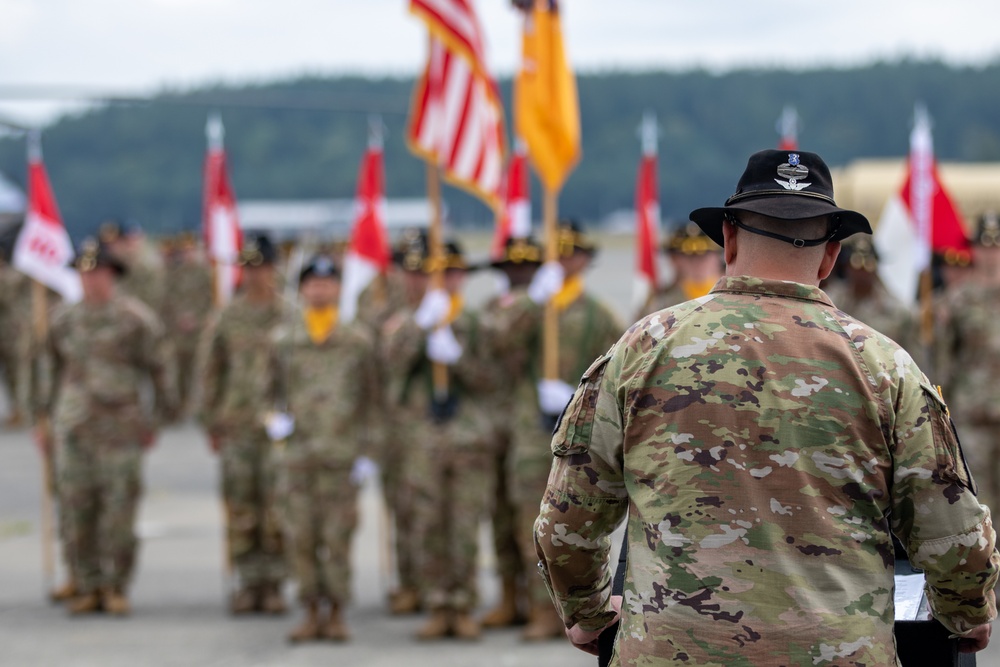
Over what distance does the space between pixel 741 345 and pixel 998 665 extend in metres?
4.75

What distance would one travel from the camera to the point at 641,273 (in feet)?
41.6

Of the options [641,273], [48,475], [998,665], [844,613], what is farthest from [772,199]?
[641,273]

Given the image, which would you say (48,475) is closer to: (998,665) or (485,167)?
(485,167)

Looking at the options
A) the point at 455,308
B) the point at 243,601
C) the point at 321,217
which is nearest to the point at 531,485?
the point at 455,308

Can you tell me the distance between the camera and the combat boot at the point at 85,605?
890 cm

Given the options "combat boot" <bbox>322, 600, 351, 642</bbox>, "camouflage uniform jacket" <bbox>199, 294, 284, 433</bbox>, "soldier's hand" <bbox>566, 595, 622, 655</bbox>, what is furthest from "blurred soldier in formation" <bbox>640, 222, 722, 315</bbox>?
"soldier's hand" <bbox>566, 595, 622, 655</bbox>

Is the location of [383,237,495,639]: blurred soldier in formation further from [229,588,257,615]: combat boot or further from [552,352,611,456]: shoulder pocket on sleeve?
[552,352,611,456]: shoulder pocket on sleeve

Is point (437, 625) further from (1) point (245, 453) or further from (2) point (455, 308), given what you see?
(2) point (455, 308)

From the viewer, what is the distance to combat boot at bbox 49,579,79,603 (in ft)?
30.1

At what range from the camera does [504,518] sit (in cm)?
861

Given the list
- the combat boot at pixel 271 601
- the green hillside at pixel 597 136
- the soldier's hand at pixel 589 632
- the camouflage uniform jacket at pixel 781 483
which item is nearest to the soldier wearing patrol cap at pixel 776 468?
the camouflage uniform jacket at pixel 781 483

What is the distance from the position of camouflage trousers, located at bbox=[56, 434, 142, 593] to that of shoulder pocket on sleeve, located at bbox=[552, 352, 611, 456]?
237 inches

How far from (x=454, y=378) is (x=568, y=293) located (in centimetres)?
85

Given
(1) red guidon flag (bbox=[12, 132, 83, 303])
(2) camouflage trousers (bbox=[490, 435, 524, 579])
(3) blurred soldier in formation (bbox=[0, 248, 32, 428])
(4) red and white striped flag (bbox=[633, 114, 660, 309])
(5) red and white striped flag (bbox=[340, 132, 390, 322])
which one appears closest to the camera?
(2) camouflage trousers (bbox=[490, 435, 524, 579])
